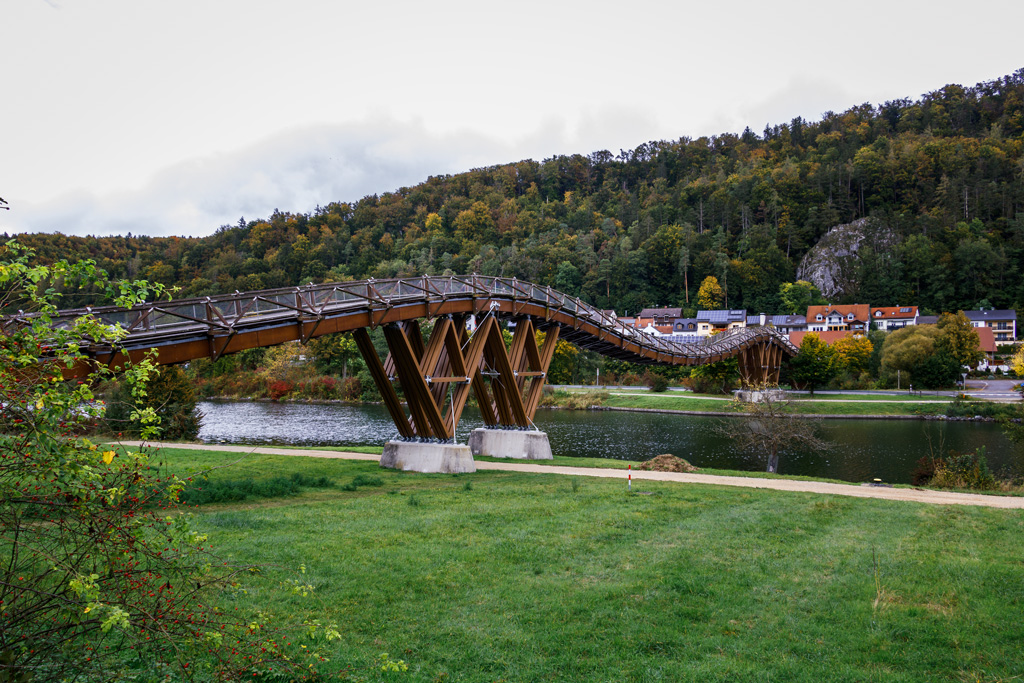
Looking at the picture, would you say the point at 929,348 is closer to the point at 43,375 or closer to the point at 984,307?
the point at 984,307

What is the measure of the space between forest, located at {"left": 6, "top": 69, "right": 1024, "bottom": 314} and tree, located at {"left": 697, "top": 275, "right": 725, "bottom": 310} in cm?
253

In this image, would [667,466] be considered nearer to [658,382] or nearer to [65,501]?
[65,501]

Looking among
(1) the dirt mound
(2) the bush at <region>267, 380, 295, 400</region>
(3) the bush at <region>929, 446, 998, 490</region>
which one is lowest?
(2) the bush at <region>267, 380, 295, 400</region>

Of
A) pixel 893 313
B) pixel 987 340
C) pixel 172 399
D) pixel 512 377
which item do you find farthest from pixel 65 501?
pixel 893 313

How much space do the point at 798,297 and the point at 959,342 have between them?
51.7 metres

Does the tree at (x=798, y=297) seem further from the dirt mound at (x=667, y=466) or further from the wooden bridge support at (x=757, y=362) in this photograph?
the dirt mound at (x=667, y=466)

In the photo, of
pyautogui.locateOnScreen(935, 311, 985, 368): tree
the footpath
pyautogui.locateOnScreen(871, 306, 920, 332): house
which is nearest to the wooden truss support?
the footpath

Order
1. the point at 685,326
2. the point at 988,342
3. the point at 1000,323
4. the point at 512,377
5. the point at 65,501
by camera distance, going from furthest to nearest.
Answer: the point at 685,326, the point at 1000,323, the point at 988,342, the point at 512,377, the point at 65,501

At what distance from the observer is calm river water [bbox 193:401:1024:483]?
33.4 metres

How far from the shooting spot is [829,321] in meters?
111

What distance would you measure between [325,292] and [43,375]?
14.5 metres

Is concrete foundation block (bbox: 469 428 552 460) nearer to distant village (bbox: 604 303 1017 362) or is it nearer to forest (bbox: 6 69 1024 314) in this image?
distant village (bbox: 604 303 1017 362)

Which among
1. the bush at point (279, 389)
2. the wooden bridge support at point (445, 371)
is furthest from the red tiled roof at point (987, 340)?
the bush at point (279, 389)

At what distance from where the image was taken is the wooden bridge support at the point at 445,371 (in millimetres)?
22062
